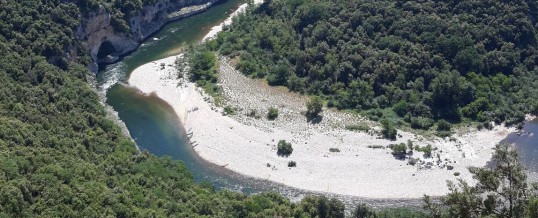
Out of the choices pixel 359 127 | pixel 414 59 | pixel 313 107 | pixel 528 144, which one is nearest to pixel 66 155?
pixel 313 107

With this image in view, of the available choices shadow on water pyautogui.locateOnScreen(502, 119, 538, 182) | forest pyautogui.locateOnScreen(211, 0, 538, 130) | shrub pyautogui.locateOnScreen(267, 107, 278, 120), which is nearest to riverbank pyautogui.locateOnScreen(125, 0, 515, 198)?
shrub pyautogui.locateOnScreen(267, 107, 278, 120)

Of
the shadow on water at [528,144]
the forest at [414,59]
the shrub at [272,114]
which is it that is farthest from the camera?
the shrub at [272,114]

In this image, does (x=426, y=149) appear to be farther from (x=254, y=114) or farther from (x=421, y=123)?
(x=254, y=114)

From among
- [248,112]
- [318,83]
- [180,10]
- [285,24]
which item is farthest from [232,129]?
[180,10]

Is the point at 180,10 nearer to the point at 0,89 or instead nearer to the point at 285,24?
the point at 285,24

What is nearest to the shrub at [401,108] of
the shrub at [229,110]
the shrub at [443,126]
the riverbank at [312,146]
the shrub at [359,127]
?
the riverbank at [312,146]

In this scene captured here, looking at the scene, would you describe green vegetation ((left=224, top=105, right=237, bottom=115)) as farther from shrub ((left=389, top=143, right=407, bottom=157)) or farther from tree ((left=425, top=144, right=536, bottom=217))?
tree ((left=425, top=144, right=536, bottom=217))

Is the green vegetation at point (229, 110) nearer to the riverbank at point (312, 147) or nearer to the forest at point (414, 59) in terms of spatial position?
the riverbank at point (312, 147)
